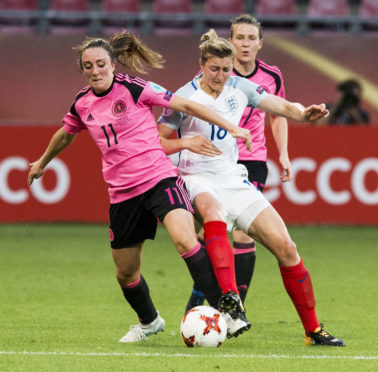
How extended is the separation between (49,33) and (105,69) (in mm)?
9806

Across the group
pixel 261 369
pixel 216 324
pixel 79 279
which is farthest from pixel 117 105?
pixel 79 279

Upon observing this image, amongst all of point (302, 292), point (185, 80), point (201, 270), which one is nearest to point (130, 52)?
point (201, 270)

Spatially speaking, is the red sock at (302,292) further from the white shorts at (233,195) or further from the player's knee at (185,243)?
the player's knee at (185,243)

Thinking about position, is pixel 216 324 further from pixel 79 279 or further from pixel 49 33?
pixel 49 33

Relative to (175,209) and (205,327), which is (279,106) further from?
(205,327)

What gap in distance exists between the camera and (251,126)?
6703 mm

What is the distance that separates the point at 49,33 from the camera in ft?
49.1

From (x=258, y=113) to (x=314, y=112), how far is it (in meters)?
1.29

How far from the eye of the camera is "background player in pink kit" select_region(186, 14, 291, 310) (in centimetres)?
640

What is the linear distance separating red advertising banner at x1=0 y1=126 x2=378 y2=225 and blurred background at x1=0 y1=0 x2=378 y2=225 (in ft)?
0.04

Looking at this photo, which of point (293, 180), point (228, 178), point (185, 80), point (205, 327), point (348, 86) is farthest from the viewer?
point (185, 80)

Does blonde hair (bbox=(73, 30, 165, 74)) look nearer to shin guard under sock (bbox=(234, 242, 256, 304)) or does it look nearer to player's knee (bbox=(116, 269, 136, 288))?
player's knee (bbox=(116, 269, 136, 288))

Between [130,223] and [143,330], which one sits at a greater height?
[130,223]

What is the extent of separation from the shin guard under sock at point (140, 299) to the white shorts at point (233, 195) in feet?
2.14
